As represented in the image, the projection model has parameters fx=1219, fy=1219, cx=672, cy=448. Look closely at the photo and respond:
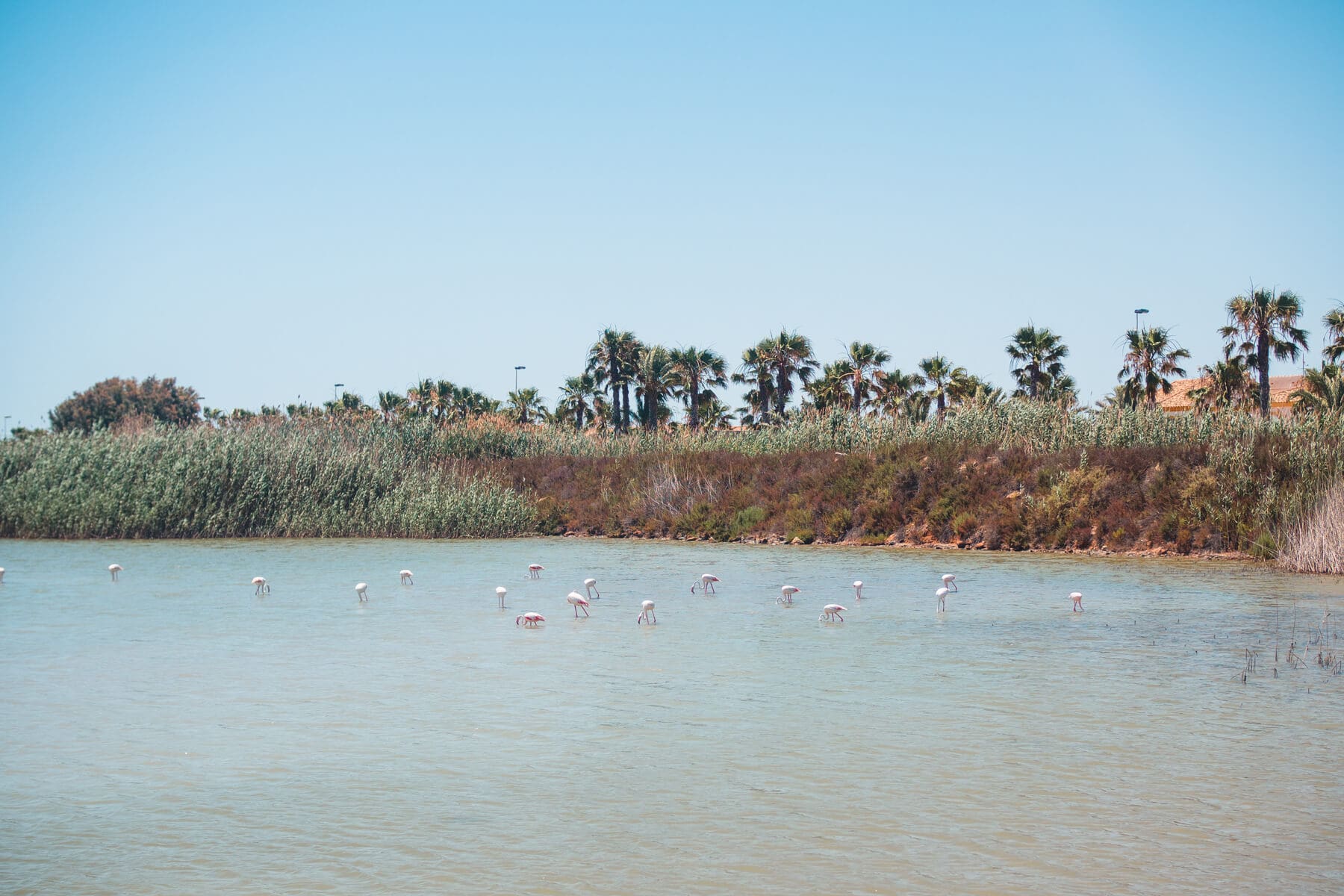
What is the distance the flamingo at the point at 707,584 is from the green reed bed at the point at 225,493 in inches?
686

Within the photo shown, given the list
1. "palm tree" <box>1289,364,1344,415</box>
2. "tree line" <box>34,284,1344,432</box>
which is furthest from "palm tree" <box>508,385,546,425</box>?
"palm tree" <box>1289,364,1344,415</box>

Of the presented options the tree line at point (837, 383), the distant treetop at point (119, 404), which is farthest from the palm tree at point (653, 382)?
the distant treetop at point (119, 404)

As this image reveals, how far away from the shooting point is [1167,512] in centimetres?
2816

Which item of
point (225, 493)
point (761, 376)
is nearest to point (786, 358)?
point (761, 376)

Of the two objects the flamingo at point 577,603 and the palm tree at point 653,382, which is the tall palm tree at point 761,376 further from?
the flamingo at point 577,603

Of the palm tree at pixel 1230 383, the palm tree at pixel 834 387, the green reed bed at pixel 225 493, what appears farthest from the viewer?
the palm tree at pixel 834 387

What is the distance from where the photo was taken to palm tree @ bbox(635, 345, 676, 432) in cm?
7175

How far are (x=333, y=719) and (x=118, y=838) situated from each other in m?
3.43

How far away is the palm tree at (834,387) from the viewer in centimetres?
6700

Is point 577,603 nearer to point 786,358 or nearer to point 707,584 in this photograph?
point 707,584

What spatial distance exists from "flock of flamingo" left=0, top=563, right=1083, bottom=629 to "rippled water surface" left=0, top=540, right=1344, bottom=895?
0.35 metres

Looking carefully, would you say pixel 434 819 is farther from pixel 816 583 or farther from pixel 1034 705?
pixel 816 583

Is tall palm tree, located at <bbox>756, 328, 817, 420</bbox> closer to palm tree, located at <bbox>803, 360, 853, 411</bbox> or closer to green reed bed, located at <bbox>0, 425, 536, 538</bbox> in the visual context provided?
palm tree, located at <bbox>803, 360, 853, 411</bbox>

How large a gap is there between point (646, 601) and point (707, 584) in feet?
17.5
